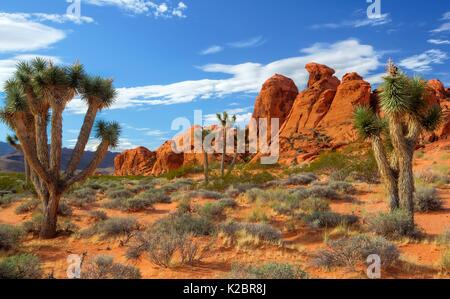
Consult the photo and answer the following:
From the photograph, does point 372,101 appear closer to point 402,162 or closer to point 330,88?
point 330,88

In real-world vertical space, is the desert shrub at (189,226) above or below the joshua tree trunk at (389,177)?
below

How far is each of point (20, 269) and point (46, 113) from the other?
7.46 meters

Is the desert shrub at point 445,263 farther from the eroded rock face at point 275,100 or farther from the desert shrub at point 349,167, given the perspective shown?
the eroded rock face at point 275,100

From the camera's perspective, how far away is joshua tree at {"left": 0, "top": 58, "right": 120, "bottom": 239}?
462 inches

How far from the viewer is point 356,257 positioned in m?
7.27

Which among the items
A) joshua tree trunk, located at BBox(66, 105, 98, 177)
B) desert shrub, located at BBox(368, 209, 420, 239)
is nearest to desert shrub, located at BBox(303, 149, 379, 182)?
desert shrub, located at BBox(368, 209, 420, 239)

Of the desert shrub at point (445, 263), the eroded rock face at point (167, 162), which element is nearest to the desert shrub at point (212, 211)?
the desert shrub at point (445, 263)

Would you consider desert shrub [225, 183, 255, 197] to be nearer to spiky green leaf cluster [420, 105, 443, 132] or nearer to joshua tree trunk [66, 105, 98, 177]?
joshua tree trunk [66, 105, 98, 177]

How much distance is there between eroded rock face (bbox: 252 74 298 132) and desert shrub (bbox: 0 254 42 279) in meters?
66.9

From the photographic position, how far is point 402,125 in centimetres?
1110

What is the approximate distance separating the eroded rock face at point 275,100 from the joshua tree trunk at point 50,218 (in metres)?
62.5

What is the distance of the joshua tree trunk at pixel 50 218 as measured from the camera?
39.0 feet
